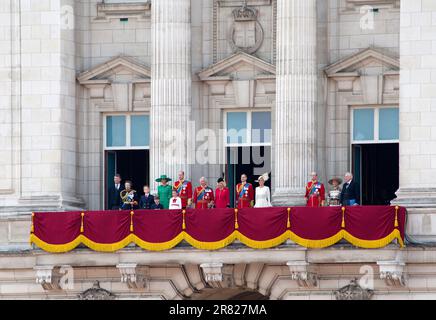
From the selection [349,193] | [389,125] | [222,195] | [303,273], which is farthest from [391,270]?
[389,125]

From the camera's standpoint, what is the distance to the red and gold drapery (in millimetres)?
96250

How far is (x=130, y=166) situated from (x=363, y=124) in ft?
29.4

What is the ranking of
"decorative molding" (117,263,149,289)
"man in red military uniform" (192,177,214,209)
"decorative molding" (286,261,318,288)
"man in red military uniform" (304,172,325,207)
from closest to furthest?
"decorative molding" (286,261,318,288), "man in red military uniform" (304,172,325,207), "decorative molding" (117,263,149,289), "man in red military uniform" (192,177,214,209)

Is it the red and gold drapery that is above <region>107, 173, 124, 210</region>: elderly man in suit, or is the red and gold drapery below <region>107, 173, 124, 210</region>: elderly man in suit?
below

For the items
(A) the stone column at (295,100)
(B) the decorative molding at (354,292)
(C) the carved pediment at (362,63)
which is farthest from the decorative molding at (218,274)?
(C) the carved pediment at (362,63)

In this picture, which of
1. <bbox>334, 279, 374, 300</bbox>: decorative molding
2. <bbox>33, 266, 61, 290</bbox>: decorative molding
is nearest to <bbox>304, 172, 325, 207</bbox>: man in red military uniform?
<bbox>334, 279, 374, 300</bbox>: decorative molding

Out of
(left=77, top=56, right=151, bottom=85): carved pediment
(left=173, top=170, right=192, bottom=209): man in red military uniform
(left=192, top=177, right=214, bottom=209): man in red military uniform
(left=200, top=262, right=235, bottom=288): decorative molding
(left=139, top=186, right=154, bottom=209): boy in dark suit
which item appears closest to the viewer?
(left=200, top=262, right=235, bottom=288): decorative molding

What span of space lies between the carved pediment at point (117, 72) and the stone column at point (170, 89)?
6.52 feet

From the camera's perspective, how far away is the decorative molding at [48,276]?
99.4 metres

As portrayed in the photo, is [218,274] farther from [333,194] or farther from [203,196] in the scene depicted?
[333,194]

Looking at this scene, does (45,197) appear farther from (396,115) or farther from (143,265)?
(396,115)

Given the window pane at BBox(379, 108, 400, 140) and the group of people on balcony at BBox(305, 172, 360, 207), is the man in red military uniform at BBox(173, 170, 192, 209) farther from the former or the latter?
the window pane at BBox(379, 108, 400, 140)

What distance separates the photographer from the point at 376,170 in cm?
10169

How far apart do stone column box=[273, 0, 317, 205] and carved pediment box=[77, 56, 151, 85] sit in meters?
5.98
